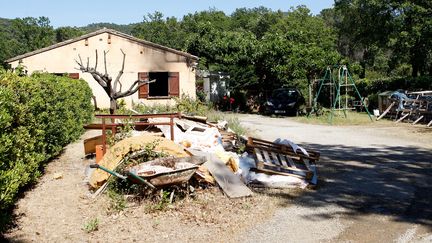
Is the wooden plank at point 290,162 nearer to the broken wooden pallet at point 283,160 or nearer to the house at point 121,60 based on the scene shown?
the broken wooden pallet at point 283,160

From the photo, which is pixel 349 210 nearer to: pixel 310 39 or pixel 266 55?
pixel 266 55

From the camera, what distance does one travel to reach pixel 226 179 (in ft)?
24.8

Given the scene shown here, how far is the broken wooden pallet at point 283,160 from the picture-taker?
321 inches

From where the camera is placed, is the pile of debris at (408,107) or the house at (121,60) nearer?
the pile of debris at (408,107)

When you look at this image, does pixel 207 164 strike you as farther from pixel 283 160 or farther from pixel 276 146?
pixel 276 146

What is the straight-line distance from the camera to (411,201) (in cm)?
720

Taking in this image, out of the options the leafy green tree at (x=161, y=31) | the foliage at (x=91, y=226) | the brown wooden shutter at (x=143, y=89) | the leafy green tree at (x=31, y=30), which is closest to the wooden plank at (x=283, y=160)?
the foliage at (x=91, y=226)

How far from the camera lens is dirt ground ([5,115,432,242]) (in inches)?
223

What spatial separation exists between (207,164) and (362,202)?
2645 mm

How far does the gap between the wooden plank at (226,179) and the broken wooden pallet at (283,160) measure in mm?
629

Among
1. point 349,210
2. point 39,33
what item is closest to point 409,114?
point 349,210

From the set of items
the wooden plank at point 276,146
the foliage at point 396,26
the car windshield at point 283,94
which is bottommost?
the wooden plank at point 276,146

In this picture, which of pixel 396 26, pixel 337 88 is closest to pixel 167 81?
pixel 337 88

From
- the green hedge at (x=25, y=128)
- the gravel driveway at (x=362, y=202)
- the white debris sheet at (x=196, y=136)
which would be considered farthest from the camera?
the white debris sheet at (x=196, y=136)
